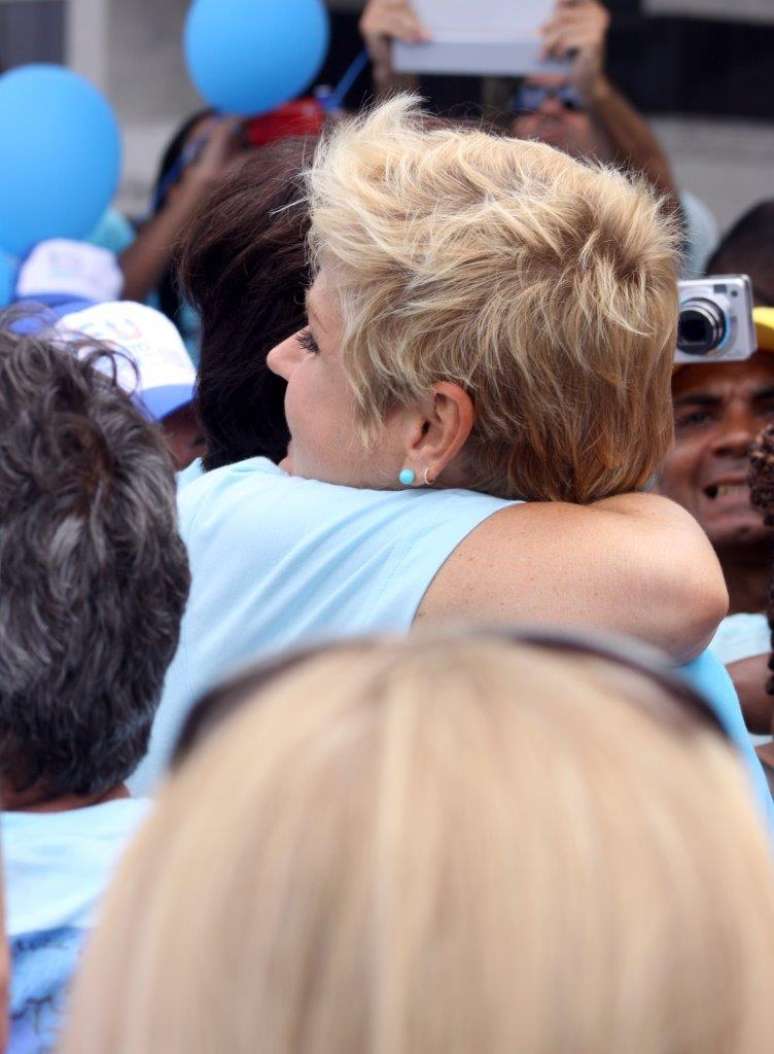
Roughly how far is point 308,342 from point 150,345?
81 centimetres

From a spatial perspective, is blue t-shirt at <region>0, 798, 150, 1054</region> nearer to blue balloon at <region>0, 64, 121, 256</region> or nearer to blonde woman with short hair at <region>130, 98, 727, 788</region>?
blonde woman with short hair at <region>130, 98, 727, 788</region>

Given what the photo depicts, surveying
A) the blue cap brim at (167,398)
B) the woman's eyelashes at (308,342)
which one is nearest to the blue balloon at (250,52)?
the blue cap brim at (167,398)

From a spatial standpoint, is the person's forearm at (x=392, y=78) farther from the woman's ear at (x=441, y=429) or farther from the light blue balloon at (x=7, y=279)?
the woman's ear at (x=441, y=429)

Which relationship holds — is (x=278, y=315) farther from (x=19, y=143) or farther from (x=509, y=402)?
(x=19, y=143)

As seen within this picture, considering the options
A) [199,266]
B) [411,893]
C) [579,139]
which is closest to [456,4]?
[579,139]

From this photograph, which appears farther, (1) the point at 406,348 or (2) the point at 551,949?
(1) the point at 406,348

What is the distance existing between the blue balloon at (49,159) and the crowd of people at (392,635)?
846 millimetres

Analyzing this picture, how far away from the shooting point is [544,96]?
142 inches

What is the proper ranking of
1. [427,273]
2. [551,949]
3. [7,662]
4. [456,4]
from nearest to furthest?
1. [551,949]
2. [7,662]
3. [427,273]
4. [456,4]

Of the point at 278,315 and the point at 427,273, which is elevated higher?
the point at 427,273

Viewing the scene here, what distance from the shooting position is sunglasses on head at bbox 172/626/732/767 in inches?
27.0

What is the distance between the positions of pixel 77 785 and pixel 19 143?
239cm

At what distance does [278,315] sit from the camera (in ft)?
6.06

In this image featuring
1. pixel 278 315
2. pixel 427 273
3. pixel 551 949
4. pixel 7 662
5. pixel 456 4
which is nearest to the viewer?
pixel 551 949
